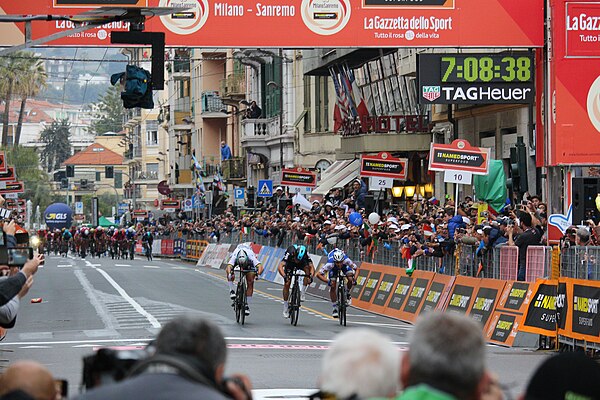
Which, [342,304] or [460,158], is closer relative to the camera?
[342,304]

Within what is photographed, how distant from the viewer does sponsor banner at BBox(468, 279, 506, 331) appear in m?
21.5

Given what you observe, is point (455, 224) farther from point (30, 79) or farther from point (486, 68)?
point (30, 79)

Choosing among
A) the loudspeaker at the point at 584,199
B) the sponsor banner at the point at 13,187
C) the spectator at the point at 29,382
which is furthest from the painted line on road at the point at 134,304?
the spectator at the point at 29,382

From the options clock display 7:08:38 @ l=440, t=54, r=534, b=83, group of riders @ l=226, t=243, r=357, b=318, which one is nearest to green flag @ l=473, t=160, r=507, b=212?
clock display 7:08:38 @ l=440, t=54, r=534, b=83

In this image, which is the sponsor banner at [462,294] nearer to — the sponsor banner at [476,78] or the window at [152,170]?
the sponsor banner at [476,78]

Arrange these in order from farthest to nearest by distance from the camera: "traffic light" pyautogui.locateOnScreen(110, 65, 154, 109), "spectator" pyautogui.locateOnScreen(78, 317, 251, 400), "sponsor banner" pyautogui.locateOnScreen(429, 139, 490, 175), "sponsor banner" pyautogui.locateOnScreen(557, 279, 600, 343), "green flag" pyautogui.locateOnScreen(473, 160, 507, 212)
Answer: "green flag" pyautogui.locateOnScreen(473, 160, 507, 212)
"sponsor banner" pyautogui.locateOnScreen(429, 139, 490, 175)
"traffic light" pyautogui.locateOnScreen(110, 65, 154, 109)
"sponsor banner" pyautogui.locateOnScreen(557, 279, 600, 343)
"spectator" pyautogui.locateOnScreen(78, 317, 251, 400)

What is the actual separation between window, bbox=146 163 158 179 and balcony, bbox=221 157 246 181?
211ft

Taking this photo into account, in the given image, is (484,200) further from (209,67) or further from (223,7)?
(209,67)

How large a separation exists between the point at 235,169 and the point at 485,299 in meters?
51.3

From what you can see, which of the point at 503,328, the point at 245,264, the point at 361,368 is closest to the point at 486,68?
the point at 245,264

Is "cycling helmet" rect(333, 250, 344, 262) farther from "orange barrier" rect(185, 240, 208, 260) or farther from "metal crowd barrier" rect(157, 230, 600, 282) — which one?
"orange barrier" rect(185, 240, 208, 260)

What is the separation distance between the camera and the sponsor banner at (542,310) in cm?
1925

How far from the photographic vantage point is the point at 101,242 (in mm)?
83562

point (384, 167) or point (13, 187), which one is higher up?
point (384, 167)
